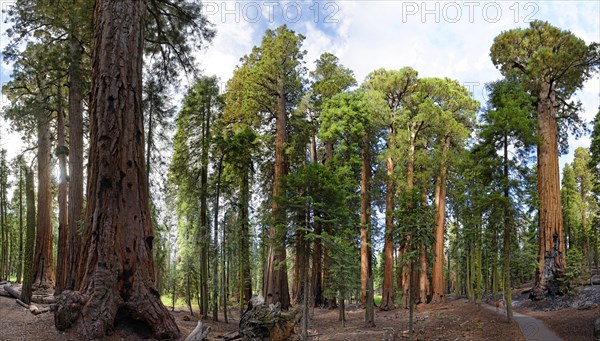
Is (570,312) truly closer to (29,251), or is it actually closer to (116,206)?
(116,206)

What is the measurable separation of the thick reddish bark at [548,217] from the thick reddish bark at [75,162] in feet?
60.6

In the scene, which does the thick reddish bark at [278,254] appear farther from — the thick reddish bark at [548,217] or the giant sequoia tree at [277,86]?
the thick reddish bark at [548,217]

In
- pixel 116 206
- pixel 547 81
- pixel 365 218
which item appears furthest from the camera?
pixel 365 218

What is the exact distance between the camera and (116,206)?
7582mm

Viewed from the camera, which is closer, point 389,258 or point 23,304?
point 23,304

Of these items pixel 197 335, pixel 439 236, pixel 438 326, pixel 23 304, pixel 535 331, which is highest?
pixel 439 236

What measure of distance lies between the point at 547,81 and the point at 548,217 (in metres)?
6.45

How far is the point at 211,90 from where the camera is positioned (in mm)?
18281

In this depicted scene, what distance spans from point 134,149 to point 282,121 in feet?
38.4

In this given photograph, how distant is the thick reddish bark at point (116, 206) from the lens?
7180 mm

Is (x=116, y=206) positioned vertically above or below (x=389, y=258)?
above

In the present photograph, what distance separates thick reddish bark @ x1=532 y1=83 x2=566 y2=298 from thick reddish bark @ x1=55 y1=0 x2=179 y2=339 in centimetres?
1668

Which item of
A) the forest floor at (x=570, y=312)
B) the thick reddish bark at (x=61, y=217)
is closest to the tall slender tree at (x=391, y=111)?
the forest floor at (x=570, y=312)

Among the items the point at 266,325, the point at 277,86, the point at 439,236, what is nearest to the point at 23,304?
the point at 266,325
